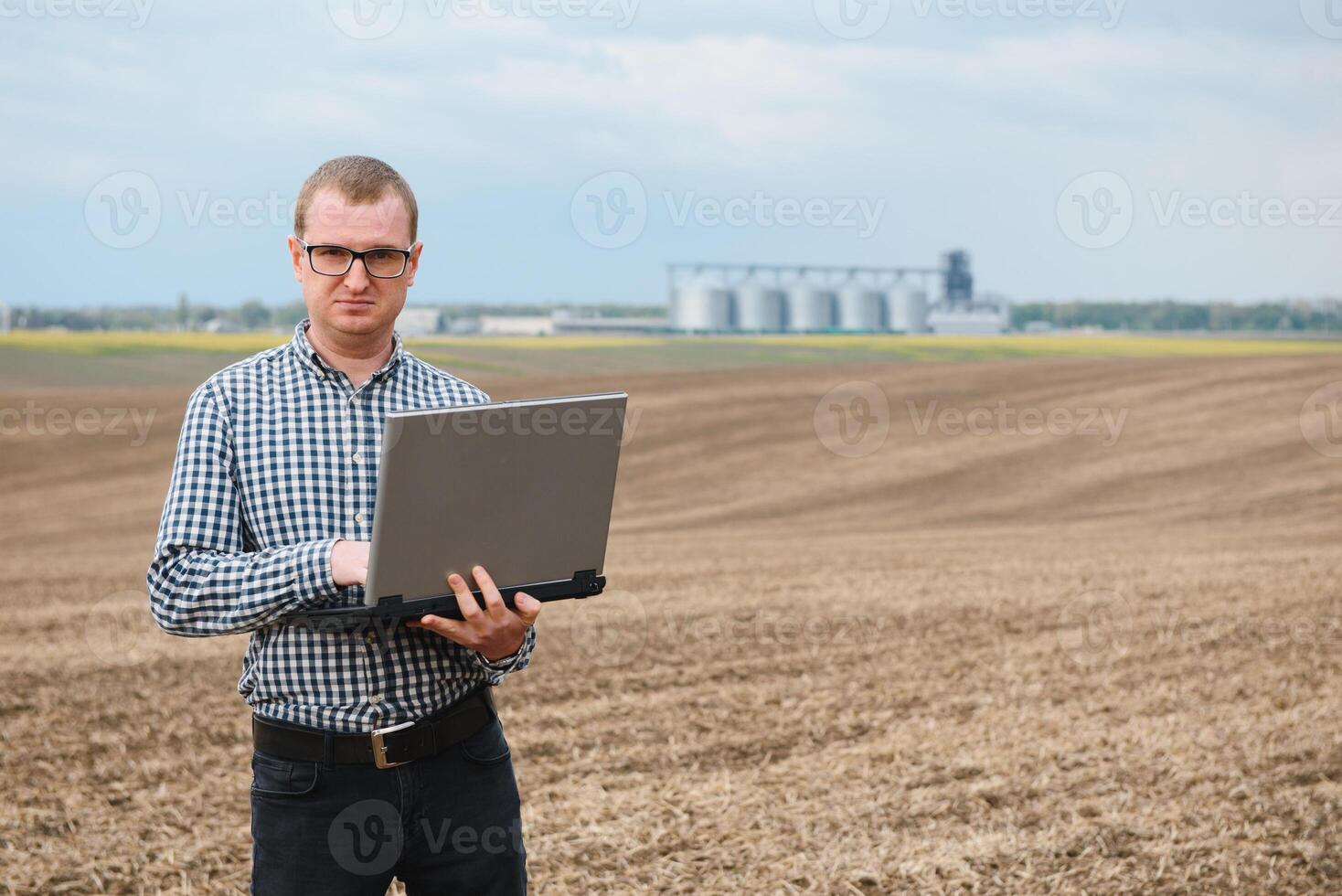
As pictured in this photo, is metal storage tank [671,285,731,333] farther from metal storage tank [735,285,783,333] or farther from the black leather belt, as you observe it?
the black leather belt

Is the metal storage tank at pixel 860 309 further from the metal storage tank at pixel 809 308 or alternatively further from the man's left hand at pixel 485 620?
the man's left hand at pixel 485 620

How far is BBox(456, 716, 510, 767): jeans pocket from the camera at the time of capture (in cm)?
256

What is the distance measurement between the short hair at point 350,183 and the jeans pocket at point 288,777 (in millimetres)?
1015

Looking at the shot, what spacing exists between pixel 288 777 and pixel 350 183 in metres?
1.14

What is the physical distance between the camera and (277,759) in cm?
245

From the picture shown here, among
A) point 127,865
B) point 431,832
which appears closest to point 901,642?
point 127,865

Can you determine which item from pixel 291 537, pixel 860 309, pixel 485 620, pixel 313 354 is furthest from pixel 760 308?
pixel 485 620

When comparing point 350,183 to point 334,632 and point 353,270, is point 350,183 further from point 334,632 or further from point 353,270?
point 334,632

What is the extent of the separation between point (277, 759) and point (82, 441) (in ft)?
95.3

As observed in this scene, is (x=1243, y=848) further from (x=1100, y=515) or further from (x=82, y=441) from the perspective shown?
(x=82, y=441)

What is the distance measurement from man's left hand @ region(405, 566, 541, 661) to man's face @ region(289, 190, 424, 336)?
549mm

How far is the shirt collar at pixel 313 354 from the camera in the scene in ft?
8.29

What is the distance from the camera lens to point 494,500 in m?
2.34

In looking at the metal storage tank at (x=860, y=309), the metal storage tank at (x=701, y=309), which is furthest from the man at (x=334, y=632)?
the metal storage tank at (x=860, y=309)
